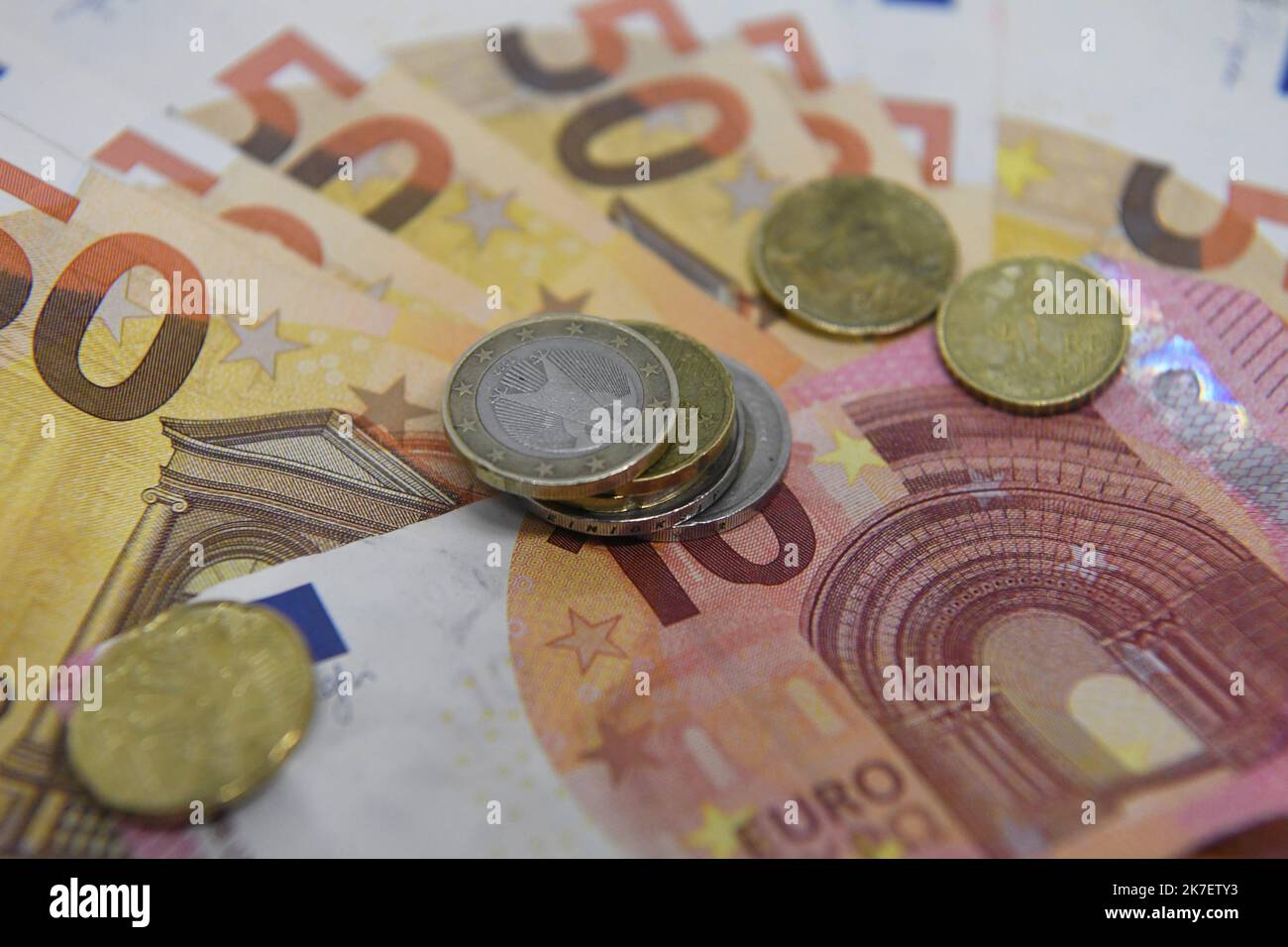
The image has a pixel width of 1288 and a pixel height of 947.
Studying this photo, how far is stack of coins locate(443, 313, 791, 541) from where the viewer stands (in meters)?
2.81

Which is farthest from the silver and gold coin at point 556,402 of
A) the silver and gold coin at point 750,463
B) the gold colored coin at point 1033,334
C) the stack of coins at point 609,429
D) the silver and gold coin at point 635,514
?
the gold colored coin at point 1033,334

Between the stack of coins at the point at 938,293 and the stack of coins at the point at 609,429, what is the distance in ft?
2.07

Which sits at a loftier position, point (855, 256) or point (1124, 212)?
point (1124, 212)

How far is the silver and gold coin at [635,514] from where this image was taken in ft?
9.62

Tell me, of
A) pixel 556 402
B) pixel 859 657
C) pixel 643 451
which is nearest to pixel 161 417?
pixel 556 402

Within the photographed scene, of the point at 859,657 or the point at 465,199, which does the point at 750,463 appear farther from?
the point at 465,199

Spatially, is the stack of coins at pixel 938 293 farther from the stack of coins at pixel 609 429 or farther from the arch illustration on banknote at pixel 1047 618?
the stack of coins at pixel 609 429

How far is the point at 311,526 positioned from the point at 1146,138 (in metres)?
3.24

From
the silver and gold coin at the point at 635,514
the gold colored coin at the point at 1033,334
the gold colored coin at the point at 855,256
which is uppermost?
the gold colored coin at the point at 855,256

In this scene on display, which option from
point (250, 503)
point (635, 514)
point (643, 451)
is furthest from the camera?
point (250, 503)

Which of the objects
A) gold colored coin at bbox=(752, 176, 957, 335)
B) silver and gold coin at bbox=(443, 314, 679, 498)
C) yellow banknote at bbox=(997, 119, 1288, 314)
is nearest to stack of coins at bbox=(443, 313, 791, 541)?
silver and gold coin at bbox=(443, 314, 679, 498)

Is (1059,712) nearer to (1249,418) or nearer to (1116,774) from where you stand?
(1116,774)

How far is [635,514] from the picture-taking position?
9.66 feet

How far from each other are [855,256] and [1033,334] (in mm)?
627
